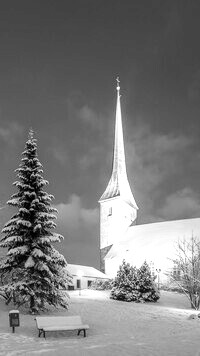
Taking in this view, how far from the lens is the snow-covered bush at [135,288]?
120 ft

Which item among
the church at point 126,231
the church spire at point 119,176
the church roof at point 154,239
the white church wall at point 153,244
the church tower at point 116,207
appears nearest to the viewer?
the white church wall at point 153,244

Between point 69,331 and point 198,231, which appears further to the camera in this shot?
point 198,231

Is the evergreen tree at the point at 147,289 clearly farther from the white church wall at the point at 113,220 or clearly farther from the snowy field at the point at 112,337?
the white church wall at the point at 113,220

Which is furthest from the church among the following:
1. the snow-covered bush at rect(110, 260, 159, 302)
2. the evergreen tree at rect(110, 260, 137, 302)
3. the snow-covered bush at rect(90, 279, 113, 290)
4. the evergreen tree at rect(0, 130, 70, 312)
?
the evergreen tree at rect(0, 130, 70, 312)

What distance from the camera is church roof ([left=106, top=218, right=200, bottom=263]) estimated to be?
62.3 metres

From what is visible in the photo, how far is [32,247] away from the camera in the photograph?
76.1 feet

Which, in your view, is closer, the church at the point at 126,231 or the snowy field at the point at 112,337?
the snowy field at the point at 112,337

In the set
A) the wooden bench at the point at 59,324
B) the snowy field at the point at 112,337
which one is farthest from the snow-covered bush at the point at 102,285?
the wooden bench at the point at 59,324

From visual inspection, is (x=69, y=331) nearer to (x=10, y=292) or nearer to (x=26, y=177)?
(x=10, y=292)

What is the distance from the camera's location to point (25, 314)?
2200cm

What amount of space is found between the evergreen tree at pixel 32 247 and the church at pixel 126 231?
35738mm

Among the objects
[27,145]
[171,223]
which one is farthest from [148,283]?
[171,223]

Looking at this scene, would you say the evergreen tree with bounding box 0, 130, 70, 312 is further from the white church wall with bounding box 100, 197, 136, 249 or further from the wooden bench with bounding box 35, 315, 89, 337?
the white church wall with bounding box 100, 197, 136, 249

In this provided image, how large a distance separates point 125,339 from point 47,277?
8.21m
